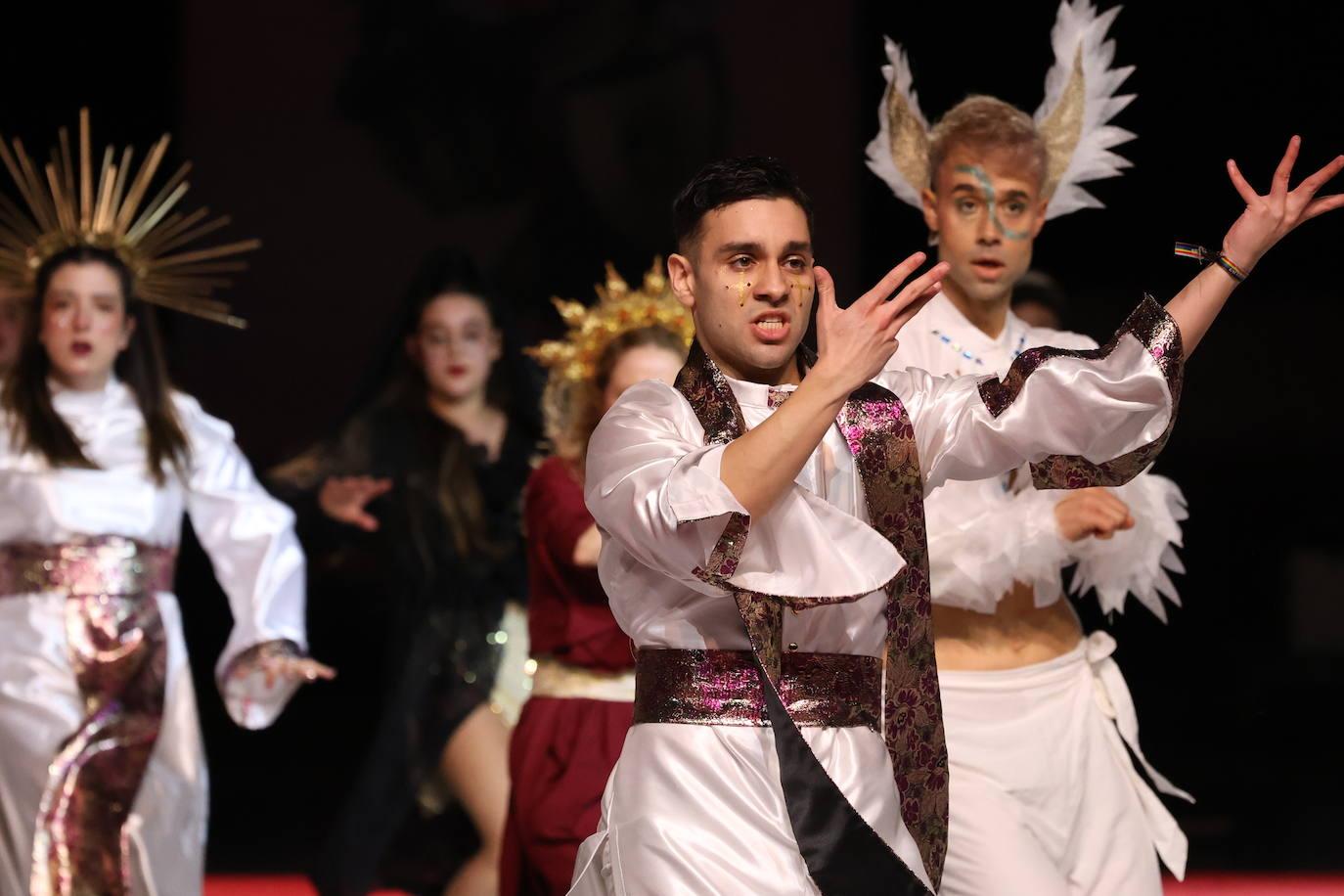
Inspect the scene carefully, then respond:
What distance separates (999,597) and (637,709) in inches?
38.2

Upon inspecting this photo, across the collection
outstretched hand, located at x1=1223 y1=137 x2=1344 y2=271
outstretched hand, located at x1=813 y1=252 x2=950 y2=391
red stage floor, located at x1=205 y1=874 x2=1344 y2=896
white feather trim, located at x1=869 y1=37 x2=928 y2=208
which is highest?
white feather trim, located at x1=869 y1=37 x2=928 y2=208

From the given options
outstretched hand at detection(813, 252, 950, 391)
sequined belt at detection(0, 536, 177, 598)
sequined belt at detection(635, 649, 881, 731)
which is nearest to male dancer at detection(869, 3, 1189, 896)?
sequined belt at detection(635, 649, 881, 731)

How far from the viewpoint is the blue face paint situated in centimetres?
362

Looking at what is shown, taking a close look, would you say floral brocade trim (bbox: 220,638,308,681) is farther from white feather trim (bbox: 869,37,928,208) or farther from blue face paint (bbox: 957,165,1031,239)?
blue face paint (bbox: 957,165,1031,239)

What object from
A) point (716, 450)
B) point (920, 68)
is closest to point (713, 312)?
point (716, 450)

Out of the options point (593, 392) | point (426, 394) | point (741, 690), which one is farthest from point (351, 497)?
point (741, 690)

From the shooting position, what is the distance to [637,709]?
2637 mm

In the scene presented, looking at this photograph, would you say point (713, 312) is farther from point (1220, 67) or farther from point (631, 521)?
point (1220, 67)

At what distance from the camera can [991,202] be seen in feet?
11.9

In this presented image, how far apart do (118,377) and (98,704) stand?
84 cm

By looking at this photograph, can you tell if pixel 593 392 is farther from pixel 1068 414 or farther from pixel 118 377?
pixel 1068 414

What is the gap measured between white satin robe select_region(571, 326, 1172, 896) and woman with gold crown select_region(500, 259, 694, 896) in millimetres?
1452

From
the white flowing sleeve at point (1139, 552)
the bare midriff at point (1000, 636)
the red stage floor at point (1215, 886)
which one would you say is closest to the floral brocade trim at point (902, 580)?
the bare midriff at point (1000, 636)

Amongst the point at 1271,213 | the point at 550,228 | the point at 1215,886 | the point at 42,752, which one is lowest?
the point at 1215,886
